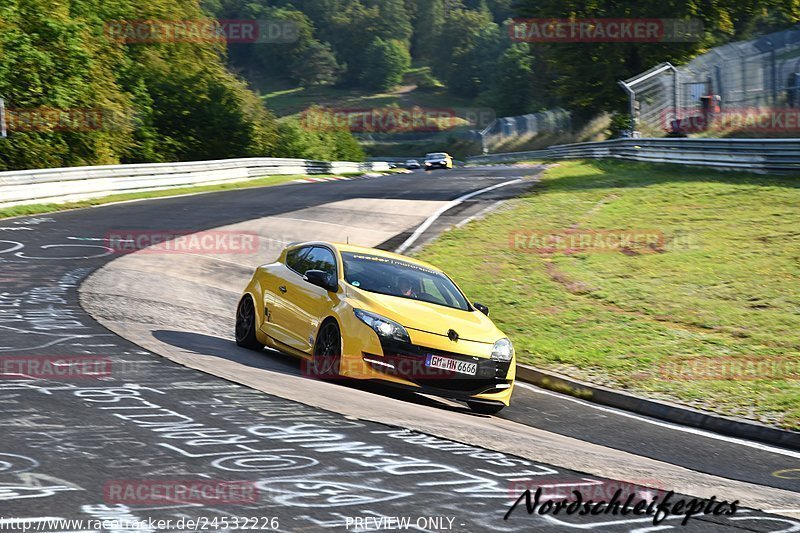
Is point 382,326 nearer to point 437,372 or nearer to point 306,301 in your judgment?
point 437,372

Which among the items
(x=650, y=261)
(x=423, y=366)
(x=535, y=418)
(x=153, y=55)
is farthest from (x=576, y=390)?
(x=153, y=55)

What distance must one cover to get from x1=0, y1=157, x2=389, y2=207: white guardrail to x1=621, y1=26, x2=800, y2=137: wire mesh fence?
53.4ft

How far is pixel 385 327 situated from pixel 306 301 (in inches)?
57.8

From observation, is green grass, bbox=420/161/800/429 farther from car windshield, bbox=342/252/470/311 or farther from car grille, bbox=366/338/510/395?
car grille, bbox=366/338/510/395

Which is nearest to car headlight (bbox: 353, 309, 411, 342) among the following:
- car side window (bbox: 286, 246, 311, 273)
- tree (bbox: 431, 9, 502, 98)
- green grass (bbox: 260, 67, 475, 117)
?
car side window (bbox: 286, 246, 311, 273)

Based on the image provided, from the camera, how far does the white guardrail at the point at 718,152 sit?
82.3 ft

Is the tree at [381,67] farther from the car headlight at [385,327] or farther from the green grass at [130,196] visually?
the car headlight at [385,327]

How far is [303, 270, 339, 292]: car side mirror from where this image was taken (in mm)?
10766

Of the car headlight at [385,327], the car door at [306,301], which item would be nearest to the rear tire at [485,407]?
the car headlight at [385,327]

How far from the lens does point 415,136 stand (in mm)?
126875

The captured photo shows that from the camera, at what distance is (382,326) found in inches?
390

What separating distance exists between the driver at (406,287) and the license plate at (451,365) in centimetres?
128

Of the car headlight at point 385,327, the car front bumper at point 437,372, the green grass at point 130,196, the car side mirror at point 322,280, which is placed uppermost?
the green grass at point 130,196

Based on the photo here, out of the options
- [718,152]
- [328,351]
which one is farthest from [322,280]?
[718,152]
